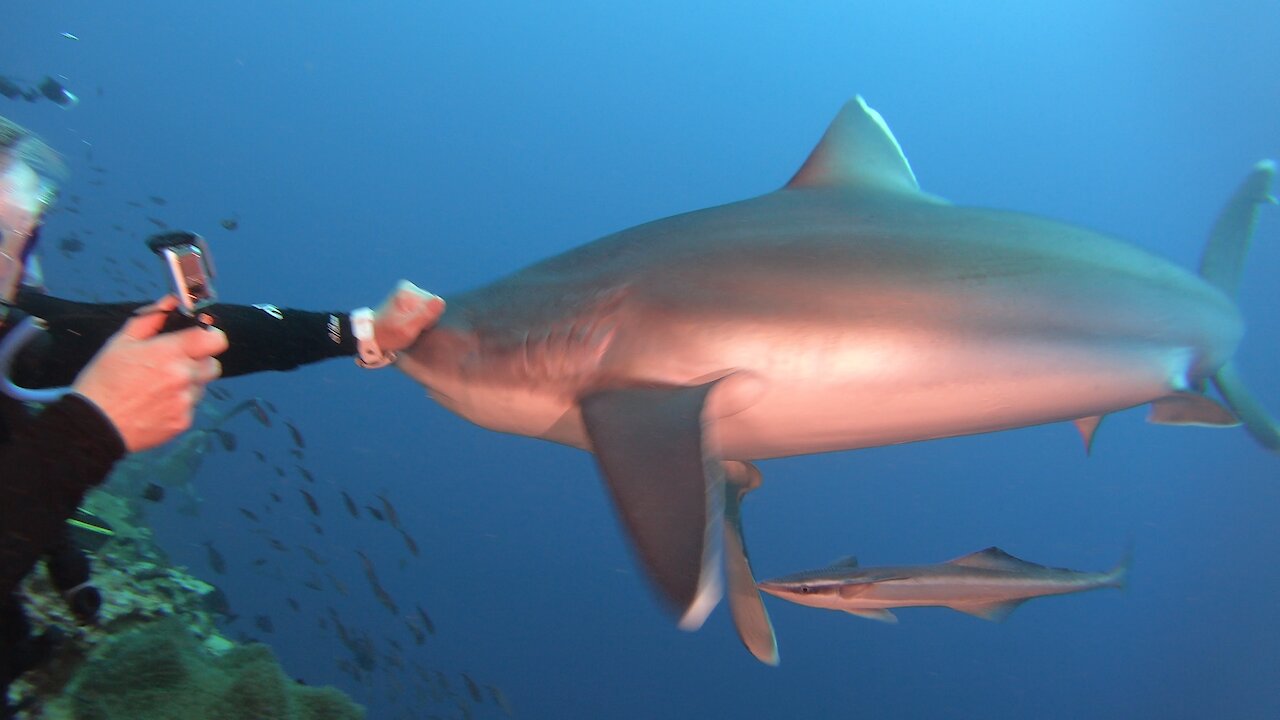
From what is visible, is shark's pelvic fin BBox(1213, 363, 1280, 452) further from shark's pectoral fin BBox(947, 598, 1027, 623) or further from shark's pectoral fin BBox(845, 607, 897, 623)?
shark's pectoral fin BBox(845, 607, 897, 623)

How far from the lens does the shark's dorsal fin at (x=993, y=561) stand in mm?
2867

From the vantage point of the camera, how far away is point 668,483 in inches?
68.2

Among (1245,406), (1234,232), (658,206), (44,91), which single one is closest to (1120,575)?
(1245,406)

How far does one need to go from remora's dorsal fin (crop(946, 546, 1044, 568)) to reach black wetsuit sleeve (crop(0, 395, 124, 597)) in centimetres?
294

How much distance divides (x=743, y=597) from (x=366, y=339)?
1760 mm

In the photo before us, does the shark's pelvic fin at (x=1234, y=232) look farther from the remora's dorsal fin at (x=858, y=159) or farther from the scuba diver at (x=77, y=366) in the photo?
the scuba diver at (x=77, y=366)

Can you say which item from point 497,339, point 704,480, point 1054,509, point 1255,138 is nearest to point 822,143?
point 497,339

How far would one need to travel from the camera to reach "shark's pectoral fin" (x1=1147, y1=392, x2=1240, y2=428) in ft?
11.2

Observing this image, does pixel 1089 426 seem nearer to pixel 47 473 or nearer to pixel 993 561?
pixel 993 561

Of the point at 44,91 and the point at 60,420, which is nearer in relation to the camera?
the point at 60,420

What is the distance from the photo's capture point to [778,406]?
7.63 ft

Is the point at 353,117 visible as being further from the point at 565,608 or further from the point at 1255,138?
the point at 1255,138

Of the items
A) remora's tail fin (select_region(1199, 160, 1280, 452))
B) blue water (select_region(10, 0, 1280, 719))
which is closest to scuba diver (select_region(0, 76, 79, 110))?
blue water (select_region(10, 0, 1280, 719))

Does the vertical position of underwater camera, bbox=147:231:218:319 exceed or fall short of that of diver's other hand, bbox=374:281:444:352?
it exceeds it
